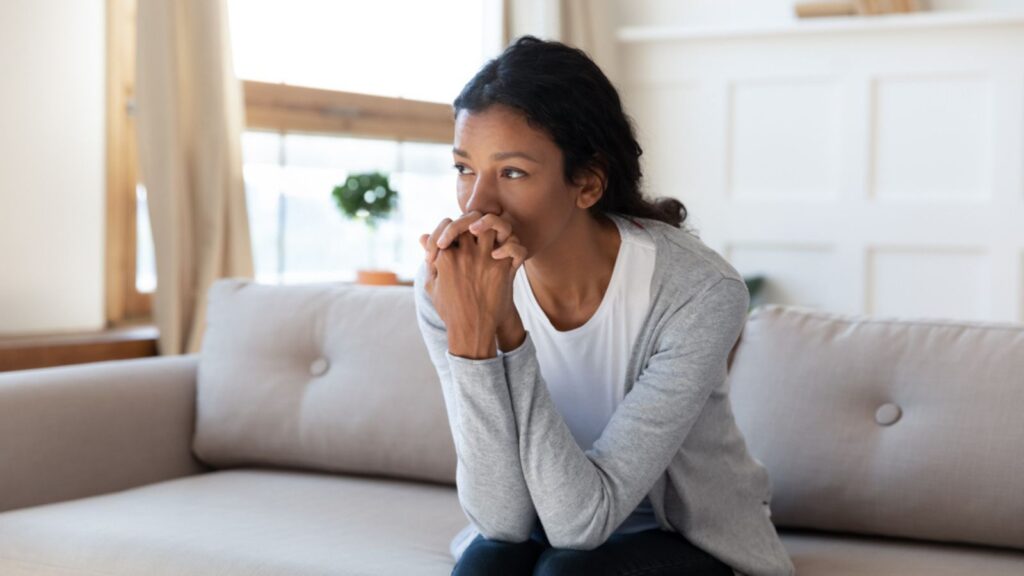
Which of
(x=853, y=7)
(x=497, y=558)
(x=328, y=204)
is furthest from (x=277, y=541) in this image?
(x=853, y=7)

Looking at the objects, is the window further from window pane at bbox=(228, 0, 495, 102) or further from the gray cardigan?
the gray cardigan

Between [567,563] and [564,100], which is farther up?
[564,100]

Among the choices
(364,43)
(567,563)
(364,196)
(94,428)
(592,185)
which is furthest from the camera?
(364,43)

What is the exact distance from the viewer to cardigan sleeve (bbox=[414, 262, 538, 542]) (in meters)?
1.38

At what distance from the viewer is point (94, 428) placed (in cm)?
201

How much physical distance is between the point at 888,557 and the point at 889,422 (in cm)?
21

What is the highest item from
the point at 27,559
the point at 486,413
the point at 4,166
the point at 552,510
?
the point at 4,166

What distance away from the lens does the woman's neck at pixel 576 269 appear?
1518 millimetres

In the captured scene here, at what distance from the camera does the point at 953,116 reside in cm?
372

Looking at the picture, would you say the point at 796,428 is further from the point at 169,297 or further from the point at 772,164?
the point at 772,164

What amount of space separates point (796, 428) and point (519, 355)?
22.7 inches

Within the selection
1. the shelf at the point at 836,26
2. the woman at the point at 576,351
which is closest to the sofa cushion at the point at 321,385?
the woman at the point at 576,351

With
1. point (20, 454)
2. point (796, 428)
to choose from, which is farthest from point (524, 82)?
point (20, 454)

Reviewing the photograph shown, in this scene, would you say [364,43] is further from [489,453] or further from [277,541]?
[489,453]
